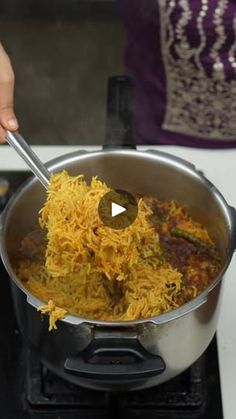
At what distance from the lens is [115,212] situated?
1270 millimetres

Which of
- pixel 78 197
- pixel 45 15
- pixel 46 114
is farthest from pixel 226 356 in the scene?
pixel 45 15

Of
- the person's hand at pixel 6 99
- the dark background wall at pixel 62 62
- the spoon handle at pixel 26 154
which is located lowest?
the dark background wall at pixel 62 62

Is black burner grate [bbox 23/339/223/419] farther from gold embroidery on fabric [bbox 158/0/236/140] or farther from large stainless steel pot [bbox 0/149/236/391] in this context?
gold embroidery on fabric [bbox 158/0/236/140]

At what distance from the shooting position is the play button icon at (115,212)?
1.26m

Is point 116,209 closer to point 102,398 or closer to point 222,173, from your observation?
point 102,398

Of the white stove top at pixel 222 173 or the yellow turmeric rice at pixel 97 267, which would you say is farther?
the white stove top at pixel 222 173

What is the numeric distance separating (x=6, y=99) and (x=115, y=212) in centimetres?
27

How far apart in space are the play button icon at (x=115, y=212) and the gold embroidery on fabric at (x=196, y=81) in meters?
0.46

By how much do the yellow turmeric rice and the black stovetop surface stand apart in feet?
0.46

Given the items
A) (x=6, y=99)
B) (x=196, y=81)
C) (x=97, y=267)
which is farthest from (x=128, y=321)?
(x=196, y=81)

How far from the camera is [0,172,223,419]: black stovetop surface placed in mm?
1284

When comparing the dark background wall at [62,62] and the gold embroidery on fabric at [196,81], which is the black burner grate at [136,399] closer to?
the gold embroidery on fabric at [196,81]

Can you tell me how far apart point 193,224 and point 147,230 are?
18 cm

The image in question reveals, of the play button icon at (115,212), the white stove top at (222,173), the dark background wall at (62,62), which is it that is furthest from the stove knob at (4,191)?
the dark background wall at (62,62)
